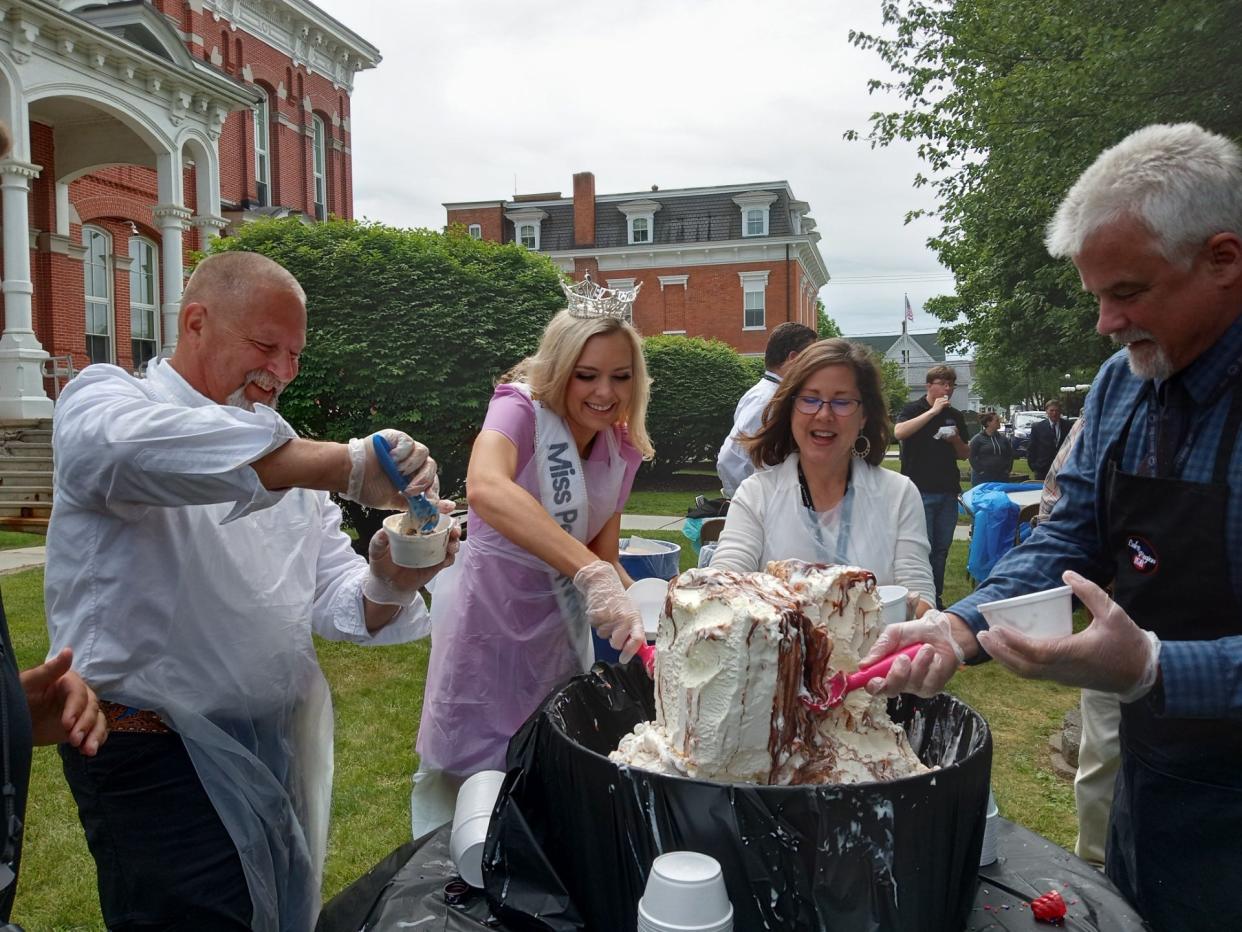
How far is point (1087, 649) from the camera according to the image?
4.37 feet

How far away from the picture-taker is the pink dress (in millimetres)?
2363

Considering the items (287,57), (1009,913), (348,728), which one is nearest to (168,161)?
(287,57)

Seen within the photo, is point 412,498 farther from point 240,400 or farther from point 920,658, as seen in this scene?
point 920,658

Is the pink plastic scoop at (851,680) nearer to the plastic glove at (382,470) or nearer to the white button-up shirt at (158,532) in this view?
the plastic glove at (382,470)

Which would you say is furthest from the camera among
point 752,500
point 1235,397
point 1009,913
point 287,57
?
point 287,57

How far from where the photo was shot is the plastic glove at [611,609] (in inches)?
75.6

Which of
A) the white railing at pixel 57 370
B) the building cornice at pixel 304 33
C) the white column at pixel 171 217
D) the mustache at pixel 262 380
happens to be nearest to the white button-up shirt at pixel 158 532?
the mustache at pixel 262 380

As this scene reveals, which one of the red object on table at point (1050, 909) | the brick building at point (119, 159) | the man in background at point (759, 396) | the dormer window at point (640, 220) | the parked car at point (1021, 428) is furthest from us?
the dormer window at point (640, 220)

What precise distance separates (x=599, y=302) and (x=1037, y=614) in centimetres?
165

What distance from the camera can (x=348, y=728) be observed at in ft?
15.7

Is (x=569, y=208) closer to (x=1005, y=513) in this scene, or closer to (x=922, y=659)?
(x=1005, y=513)

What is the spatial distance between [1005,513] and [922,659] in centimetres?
589

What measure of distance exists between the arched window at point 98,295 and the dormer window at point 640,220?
70.0 feet

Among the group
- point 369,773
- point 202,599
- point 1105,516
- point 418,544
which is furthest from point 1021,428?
point 202,599
